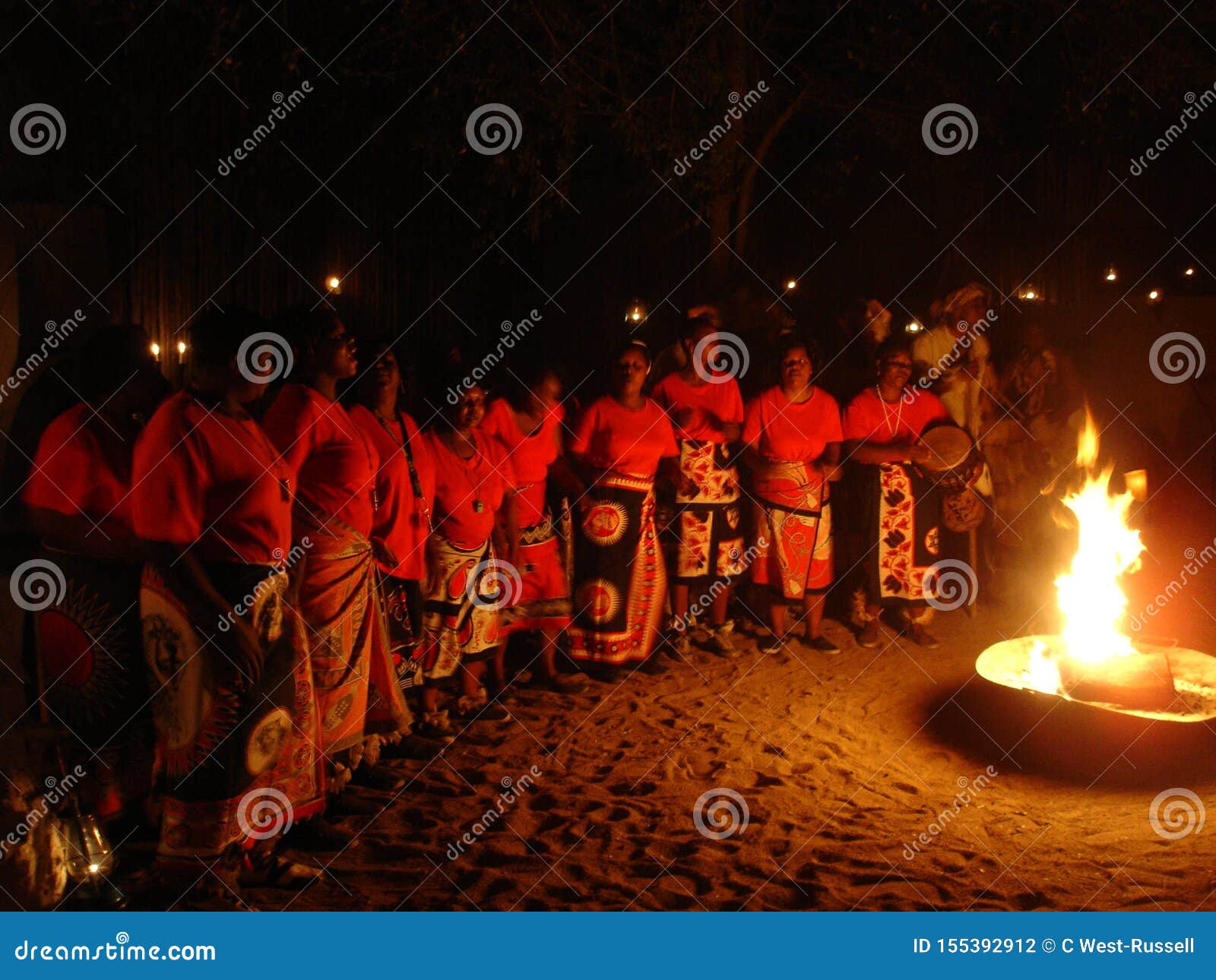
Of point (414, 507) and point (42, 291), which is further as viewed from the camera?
point (42, 291)

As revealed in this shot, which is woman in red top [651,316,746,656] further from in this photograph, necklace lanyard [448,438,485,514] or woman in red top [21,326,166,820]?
woman in red top [21,326,166,820]

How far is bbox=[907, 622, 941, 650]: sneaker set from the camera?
23.9 ft

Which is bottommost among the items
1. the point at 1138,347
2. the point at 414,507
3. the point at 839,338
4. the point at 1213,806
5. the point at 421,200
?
the point at 414,507

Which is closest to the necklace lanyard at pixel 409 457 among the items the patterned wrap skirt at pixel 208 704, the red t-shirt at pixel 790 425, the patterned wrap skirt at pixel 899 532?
the patterned wrap skirt at pixel 208 704

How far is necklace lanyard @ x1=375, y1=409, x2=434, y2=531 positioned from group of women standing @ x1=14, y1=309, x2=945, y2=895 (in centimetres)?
1

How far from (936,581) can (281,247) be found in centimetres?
1008

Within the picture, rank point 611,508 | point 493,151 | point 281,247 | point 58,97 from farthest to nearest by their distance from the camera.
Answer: point 281,247 < point 493,151 < point 58,97 < point 611,508

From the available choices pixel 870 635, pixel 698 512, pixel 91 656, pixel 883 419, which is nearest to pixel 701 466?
pixel 698 512

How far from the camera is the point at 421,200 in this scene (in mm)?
14133

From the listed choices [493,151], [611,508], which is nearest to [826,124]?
[493,151]

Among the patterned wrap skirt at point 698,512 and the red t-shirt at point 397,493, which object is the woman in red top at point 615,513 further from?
the red t-shirt at point 397,493

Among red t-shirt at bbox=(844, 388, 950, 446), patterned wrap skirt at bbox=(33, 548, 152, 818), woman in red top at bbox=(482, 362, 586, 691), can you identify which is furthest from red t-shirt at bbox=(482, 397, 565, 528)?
patterned wrap skirt at bbox=(33, 548, 152, 818)

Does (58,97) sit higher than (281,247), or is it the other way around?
(281,247)

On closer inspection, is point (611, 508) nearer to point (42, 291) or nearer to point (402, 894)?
point (402, 894)
